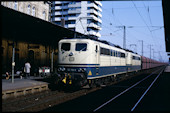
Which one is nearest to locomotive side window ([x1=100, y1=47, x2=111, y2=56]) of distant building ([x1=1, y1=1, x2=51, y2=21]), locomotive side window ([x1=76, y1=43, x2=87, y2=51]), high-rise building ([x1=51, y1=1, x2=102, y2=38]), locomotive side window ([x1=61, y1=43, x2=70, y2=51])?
locomotive side window ([x1=76, y1=43, x2=87, y2=51])

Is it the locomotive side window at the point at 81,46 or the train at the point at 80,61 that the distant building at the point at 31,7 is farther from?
the locomotive side window at the point at 81,46

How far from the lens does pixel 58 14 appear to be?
94188 millimetres

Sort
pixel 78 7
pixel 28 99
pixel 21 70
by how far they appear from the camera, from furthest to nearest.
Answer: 1. pixel 78 7
2. pixel 21 70
3. pixel 28 99

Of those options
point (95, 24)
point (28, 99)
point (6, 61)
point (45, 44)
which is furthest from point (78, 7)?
point (28, 99)

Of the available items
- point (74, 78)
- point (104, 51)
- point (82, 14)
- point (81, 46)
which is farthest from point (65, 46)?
point (82, 14)

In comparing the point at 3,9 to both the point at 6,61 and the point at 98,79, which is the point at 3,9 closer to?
the point at 6,61

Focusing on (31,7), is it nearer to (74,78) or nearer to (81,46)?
(81,46)

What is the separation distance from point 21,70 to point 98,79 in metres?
8.73

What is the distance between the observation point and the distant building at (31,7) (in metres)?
35.7

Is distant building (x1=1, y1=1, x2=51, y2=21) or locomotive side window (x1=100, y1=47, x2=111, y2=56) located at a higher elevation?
distant building (x1=1, y1=1, x2=51, y2=21)

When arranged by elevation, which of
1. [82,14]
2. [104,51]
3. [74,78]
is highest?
[82,14]

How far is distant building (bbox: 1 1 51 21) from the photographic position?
35722 millimetres

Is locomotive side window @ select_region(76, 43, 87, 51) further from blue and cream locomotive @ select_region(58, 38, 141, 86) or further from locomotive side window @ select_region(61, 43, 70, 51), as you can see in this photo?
locomotive side window @ select_region(61, 43, 70, 51)

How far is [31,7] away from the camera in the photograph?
40031mm
